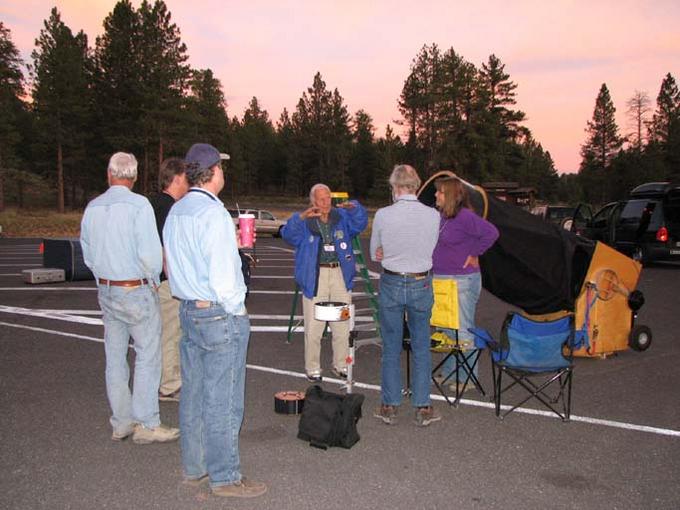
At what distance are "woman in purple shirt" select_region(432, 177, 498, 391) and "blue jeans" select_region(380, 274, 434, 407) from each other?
0.89 m

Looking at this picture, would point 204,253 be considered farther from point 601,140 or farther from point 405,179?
point 601,140

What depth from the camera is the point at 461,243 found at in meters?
5.89

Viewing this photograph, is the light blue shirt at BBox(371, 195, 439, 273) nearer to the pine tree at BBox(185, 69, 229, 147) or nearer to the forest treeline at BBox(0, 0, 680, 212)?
the forest treeline at BBox(0, 0, 680, 212)

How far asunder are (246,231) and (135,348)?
1338 millimetres

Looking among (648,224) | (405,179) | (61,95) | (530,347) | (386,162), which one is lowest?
(530,347)

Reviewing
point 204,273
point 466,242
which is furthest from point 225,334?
point 466,242

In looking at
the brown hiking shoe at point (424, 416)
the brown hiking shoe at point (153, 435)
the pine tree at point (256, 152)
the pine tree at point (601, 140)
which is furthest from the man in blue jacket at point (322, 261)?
the pine tree at point (256, 152)

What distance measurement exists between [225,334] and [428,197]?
3.88 m

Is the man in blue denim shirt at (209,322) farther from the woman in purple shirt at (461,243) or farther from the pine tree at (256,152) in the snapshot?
the pine tree at (256,152)

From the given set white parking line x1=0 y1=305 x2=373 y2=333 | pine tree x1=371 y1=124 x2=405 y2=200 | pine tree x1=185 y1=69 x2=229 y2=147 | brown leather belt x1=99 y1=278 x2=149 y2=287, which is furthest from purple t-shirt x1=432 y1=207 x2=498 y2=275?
pine tree x1=185 y1=69 x2=229 y2=147

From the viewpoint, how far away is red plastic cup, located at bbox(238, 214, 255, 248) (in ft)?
13.8

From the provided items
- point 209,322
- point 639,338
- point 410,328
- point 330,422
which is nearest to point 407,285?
point 410,328

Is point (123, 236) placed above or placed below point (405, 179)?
below

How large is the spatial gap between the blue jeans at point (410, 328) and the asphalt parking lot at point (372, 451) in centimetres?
34
